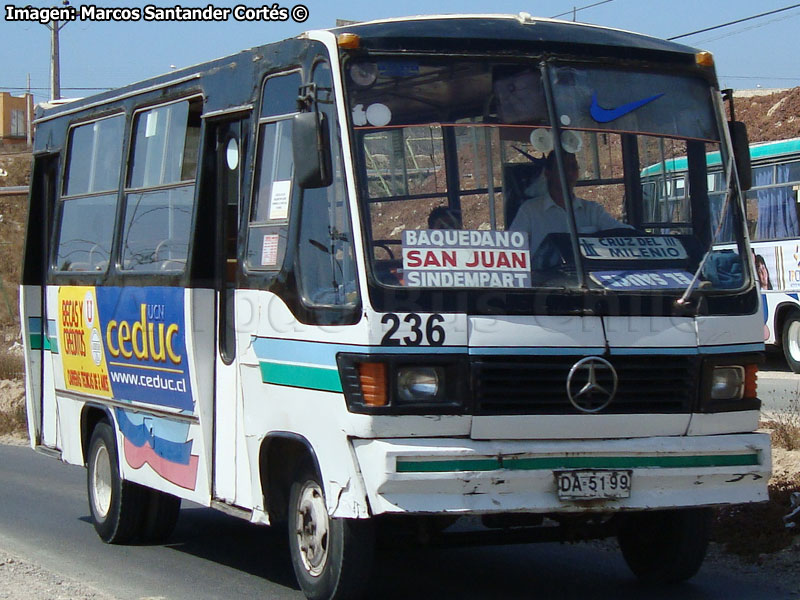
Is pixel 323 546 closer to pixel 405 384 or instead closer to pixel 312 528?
pixel 312 528

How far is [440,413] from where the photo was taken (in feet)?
19.8

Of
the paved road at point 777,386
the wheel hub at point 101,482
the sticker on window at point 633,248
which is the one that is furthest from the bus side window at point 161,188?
the paved road at point 777,386

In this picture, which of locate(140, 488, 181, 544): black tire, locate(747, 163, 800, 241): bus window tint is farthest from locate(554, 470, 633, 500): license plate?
locate(747, 163, 800, 241): bus window tint

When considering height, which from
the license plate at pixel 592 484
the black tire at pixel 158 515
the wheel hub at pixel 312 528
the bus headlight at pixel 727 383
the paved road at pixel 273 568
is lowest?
the paved road at pixel 273 568

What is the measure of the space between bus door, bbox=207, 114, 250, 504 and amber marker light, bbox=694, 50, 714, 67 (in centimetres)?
247

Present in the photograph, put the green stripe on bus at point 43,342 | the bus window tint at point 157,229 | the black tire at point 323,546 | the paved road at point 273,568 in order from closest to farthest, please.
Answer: the black tire at point 323,546
the paved road at point 273,568
the bus window tint at point 157,229
the green stripe on bus at point 43,342

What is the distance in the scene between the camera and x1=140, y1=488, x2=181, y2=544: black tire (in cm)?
917

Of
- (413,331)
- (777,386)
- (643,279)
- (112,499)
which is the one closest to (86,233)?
(112,499)

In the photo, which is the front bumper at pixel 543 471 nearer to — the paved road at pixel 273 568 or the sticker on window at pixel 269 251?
the paved road at pixel 273 568

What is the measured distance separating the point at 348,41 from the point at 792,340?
610 inches

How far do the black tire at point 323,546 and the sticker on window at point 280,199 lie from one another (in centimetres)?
131

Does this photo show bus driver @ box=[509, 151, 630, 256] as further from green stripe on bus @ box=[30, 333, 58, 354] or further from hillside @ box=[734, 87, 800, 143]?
hillside @ box=[734, 87, 800, 143]

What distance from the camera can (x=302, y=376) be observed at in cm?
648

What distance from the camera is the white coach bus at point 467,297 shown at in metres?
6.07
